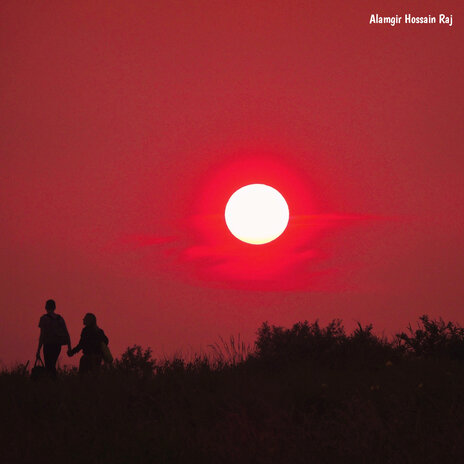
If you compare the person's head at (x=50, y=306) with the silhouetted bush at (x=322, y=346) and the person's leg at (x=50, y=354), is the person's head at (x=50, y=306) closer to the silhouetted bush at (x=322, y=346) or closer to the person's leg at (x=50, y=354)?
the person's leg at (x=50, y=354)

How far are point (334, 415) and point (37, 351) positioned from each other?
705 centimetres

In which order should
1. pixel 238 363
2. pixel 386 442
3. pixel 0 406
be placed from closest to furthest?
pixel 386 442 < pixel 0 406 < pixel 238 363

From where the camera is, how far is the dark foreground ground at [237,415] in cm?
884

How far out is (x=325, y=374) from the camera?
13172 millimetres

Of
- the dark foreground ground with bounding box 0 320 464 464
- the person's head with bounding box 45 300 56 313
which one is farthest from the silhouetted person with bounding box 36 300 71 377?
the dark foreground ground with bounding box 0 320 464 464

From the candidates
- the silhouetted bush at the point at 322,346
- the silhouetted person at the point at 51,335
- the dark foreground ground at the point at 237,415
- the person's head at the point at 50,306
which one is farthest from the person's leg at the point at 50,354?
the silhouetted bush at the point at 322,346

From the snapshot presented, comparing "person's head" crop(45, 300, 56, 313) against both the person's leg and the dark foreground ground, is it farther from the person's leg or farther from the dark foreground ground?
the dark foreground ground

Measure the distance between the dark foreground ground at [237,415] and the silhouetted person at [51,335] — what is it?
3.78ft

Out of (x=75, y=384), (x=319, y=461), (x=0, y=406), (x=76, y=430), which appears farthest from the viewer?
(x=75, y=384)

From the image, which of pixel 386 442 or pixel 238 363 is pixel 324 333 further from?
pixel 386 442

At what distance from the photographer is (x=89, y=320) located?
606 inches

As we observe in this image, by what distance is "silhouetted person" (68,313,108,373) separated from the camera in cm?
1514

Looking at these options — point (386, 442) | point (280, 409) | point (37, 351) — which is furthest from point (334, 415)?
point (37, 351)

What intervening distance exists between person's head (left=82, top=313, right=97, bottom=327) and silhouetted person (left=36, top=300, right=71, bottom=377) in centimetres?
48
